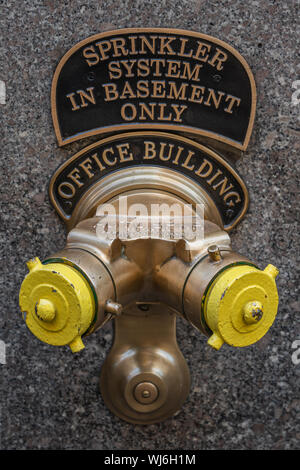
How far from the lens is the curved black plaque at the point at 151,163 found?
1.92 feet

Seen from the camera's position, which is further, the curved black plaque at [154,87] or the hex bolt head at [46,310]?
the curved black plaque at [154,87]

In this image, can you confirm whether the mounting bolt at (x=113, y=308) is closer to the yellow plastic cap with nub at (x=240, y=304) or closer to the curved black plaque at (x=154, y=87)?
the yellow plastic cap with nub at (x=240, y=304)

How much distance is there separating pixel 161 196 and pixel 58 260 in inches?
6.1

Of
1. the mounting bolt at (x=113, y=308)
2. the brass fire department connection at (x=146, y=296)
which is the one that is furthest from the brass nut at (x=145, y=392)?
the mounting bolt at (x=113, y=308)

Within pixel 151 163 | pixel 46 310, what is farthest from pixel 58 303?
pixel 151 163

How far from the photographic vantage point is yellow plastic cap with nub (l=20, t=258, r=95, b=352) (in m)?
0.40

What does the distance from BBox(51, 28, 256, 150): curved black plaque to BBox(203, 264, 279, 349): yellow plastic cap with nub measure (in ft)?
0.69

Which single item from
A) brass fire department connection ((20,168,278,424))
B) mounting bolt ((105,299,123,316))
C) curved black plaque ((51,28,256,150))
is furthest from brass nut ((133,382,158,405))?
curved black plaque ((51,28,256,150))

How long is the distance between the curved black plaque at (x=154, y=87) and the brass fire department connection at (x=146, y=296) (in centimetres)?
6

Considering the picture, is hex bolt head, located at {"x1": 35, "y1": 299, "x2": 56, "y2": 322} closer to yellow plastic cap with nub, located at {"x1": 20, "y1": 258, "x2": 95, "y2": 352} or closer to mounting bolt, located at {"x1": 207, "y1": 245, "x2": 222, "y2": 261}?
yellow plastic cap with nub, located at {"x1": 20, "y1": 258, "x2": 95, "y2": 352}

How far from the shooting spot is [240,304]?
401 mm

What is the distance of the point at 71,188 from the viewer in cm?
→ 59
